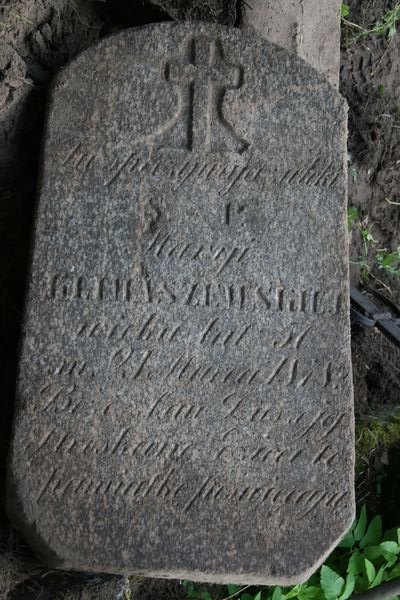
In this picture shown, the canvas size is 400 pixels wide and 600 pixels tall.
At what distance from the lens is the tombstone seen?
2.41m


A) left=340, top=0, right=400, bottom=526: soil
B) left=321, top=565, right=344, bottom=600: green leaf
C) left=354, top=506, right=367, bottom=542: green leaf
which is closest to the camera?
left=321, top=565, right=344, bottom=600: green leaf

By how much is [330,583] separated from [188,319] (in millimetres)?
1461

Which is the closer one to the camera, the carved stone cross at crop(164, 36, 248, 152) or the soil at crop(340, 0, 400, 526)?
the carved stone cross at crop(164, 36, 248, 152)

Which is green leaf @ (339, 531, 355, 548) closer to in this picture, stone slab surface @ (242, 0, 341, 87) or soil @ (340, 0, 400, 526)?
soil @ (340, 0, 400, 526)

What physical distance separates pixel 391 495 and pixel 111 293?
6.22 ft

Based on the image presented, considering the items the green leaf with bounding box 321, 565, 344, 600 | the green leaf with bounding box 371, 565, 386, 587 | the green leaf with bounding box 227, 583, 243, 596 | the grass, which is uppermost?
the grass

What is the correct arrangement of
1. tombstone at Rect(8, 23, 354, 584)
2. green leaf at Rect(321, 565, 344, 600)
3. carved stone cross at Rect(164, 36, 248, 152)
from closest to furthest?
tombstone at Rect(8, 23, 354, 584)
carved stone cross at Rect(164, 36, 248, 152)
green leaf at Rect(321, 565, 344, 600)

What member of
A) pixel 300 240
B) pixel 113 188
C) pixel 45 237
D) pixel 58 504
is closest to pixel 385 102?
pixel 300 240

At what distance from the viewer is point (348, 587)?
10.5 feet

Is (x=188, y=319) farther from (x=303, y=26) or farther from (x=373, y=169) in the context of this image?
(x=373, y=169)

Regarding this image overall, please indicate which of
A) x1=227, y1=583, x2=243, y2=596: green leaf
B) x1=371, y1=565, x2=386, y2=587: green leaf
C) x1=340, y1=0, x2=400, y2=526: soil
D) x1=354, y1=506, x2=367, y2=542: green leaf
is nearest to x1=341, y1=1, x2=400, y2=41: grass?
x1=340, y1=0, x2=400, y2=526: soil

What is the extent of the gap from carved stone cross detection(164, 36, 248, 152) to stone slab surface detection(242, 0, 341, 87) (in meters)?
0.58

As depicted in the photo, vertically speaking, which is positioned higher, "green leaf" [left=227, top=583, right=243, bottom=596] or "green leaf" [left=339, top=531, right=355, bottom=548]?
"green leaf" [left=339, top=531, right=355, bottom=548]

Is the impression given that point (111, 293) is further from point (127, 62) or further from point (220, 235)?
point (127, 62)
